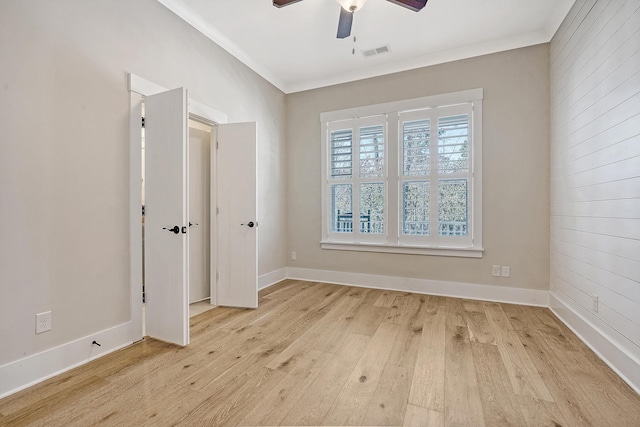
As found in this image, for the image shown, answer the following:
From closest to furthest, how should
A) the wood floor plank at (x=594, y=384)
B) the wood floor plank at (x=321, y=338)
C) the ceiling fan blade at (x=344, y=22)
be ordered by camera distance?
the wood floor plank at (x=594, y=384) → the wood floor plank at (x=321, y=338) → the ceiling fan blade at (x=344, y=22)

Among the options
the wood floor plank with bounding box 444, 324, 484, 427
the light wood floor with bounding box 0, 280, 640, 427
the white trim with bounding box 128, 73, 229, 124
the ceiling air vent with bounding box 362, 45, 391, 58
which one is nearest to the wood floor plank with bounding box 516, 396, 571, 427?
the light wood floor with bounding box 0, 280, 640, 427

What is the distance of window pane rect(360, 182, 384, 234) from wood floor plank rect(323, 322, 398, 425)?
5.79 ft

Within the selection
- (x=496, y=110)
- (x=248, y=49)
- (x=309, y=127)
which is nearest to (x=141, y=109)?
(x=248, y=49)

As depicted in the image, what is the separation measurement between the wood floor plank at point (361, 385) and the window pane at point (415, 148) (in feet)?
6.95

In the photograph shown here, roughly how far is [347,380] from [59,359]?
1.88 metres

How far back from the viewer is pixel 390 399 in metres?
1.66

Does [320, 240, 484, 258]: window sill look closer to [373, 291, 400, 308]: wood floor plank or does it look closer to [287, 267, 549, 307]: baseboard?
[287, 267, 549, 307]: baseboard

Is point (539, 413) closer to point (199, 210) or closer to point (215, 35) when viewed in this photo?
point (199, 210)

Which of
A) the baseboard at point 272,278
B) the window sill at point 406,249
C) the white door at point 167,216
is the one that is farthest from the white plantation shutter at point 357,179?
the white door at point 167,216

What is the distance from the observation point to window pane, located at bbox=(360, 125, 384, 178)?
4.01 meters

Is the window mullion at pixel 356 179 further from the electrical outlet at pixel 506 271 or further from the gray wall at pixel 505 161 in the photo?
the electrical outlet at pixel 506 271

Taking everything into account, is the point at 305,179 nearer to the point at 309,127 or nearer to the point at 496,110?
the point at 309,127

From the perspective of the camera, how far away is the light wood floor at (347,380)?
1.53 metres

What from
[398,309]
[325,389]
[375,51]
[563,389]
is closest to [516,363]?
[563,389]
